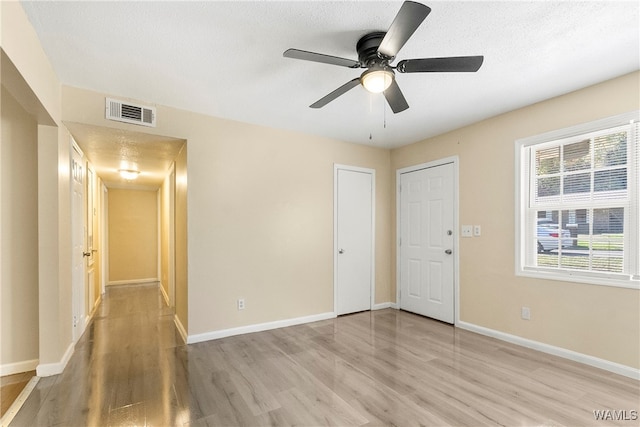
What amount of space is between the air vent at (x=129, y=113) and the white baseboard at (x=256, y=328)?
229cm

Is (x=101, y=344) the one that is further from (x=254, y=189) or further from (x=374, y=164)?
(x=374, y=164)

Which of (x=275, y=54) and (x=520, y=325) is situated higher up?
(x=275, y=54)

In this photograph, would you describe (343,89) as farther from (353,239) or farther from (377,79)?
(353,239)

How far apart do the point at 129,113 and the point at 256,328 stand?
8.83ft

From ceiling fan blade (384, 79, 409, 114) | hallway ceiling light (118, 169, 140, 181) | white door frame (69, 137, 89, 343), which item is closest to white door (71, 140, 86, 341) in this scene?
white door frame (69, 137, 89, 343)

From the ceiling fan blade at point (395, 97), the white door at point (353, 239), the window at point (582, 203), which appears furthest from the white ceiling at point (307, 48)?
the white door at point (353, 239)

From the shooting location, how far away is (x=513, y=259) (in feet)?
10.8

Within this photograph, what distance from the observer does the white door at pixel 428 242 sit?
13.1 ft

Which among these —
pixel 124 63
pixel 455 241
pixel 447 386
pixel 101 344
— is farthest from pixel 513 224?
pixel 101 344

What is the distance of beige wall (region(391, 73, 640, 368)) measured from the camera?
2.57 metres

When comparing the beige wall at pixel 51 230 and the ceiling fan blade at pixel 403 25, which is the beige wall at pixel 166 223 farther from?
the ceiling fan blade at pixel 403 25

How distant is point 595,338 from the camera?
2682 mm

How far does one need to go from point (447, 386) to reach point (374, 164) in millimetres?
3206

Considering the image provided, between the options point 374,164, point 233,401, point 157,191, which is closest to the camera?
point 233,401
